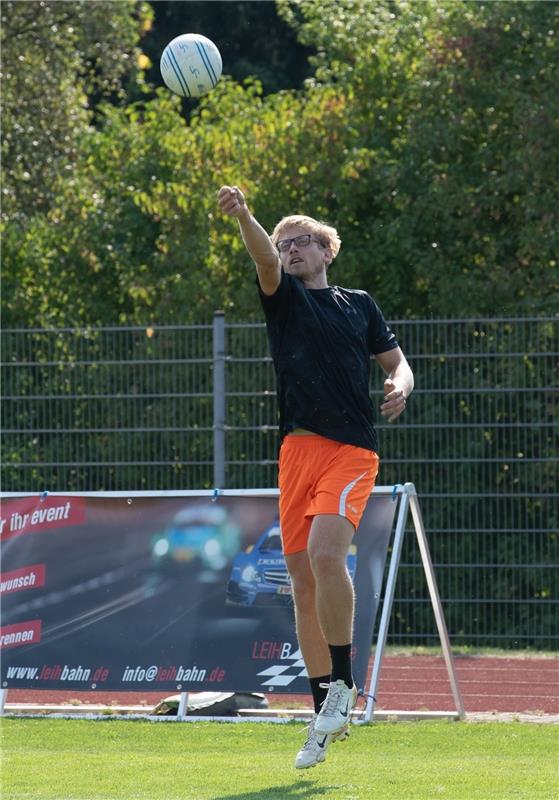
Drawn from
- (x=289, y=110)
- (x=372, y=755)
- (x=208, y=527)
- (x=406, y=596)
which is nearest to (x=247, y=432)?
(x=406, y=596)

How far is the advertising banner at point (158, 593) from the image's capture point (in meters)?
8.09

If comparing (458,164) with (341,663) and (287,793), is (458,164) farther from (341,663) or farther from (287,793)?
(287,793)

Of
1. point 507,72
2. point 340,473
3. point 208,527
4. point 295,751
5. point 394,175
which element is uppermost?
point 507,72

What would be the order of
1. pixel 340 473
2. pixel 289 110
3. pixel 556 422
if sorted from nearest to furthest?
pixel 340 473, pixel 556 422, pixel 289 110

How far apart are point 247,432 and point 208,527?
368 cm

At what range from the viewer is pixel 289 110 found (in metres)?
15.3

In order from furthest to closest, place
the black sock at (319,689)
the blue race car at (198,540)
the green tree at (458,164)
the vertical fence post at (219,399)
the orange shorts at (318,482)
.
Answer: the green tree at (458,164)
the vertical fence post at (219,399)
the blue race car at (198,540)
the black sock at (319,689)
the orange shorts at (318,482)

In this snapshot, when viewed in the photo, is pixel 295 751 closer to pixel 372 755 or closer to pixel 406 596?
pixel 372 755

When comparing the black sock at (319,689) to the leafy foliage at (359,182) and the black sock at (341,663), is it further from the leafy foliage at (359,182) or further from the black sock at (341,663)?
the leafy foliage at (359,182)

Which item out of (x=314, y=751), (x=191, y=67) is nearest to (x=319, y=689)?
(x=314, y=751)

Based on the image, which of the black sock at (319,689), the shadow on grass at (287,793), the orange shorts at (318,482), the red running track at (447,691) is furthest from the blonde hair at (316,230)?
the red running track at (447,691)

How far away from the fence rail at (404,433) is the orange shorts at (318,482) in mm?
5507

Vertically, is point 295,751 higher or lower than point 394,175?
lower

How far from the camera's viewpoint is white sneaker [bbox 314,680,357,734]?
18.5ft
